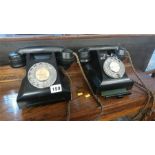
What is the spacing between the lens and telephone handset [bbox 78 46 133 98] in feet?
2.50

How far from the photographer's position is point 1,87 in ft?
2.60

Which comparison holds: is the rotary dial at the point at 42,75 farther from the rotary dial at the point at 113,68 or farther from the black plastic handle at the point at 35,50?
the rotary dial at the point at 113,68

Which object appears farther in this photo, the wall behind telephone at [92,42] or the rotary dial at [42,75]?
the wall behind telephone at [92,42]

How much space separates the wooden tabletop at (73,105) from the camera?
658 mm

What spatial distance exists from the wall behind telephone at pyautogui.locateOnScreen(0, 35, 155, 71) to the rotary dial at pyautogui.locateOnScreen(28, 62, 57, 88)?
21 cm

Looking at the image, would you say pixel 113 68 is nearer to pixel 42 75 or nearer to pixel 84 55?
pixel 84 55

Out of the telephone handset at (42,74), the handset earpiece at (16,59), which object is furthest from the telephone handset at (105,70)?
the handset earpiece at (16,59)

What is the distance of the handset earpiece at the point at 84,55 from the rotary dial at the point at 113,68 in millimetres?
93

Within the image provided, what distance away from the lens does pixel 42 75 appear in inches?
27.8

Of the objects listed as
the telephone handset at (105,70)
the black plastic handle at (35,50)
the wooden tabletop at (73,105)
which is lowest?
the wooden tabletop at (73,105)

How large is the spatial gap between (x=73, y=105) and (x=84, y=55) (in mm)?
257

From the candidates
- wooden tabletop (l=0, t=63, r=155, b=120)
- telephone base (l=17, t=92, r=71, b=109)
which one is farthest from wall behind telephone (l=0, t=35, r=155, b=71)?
telephone base (l=17, t=92, r=71, b=109)
